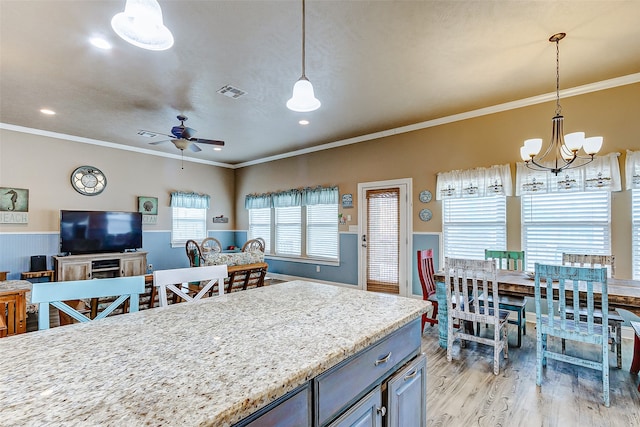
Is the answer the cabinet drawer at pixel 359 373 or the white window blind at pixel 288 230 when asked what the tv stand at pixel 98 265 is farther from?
the cabinet drawer at pixel 359 373

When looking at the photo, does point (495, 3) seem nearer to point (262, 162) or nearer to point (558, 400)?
point (558, 400)

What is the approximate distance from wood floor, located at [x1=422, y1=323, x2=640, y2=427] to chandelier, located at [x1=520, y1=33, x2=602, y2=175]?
1.98 metres

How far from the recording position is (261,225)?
772cm

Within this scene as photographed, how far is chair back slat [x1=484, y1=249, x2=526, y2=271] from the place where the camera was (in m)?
3.76

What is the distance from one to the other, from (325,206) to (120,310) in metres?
4.17

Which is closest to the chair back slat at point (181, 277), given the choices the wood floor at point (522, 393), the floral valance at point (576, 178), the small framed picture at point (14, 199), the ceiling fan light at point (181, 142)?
the wood floor at point (522, 393)

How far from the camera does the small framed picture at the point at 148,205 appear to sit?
6637mm

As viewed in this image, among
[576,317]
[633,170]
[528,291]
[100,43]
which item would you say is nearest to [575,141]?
[633,170]

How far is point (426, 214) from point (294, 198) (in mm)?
2964

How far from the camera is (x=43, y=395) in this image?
2.52 ft

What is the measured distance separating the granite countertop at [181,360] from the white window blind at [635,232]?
11.6ft

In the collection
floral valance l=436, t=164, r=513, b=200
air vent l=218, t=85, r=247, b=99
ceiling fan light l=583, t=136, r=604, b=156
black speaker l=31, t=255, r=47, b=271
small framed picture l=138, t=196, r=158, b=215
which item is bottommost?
black speaker l=31, t=255, r=47, b=271

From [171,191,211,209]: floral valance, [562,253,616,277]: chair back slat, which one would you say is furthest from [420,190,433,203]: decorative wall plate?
[171,191,211,209]: floral valance

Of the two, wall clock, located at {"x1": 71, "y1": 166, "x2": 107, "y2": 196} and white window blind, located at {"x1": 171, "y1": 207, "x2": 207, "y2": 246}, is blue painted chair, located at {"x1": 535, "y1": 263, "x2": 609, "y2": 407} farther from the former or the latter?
wall clock, located at {"x1": 71, "y1": 166, "x2": 107, "y2": 196}
